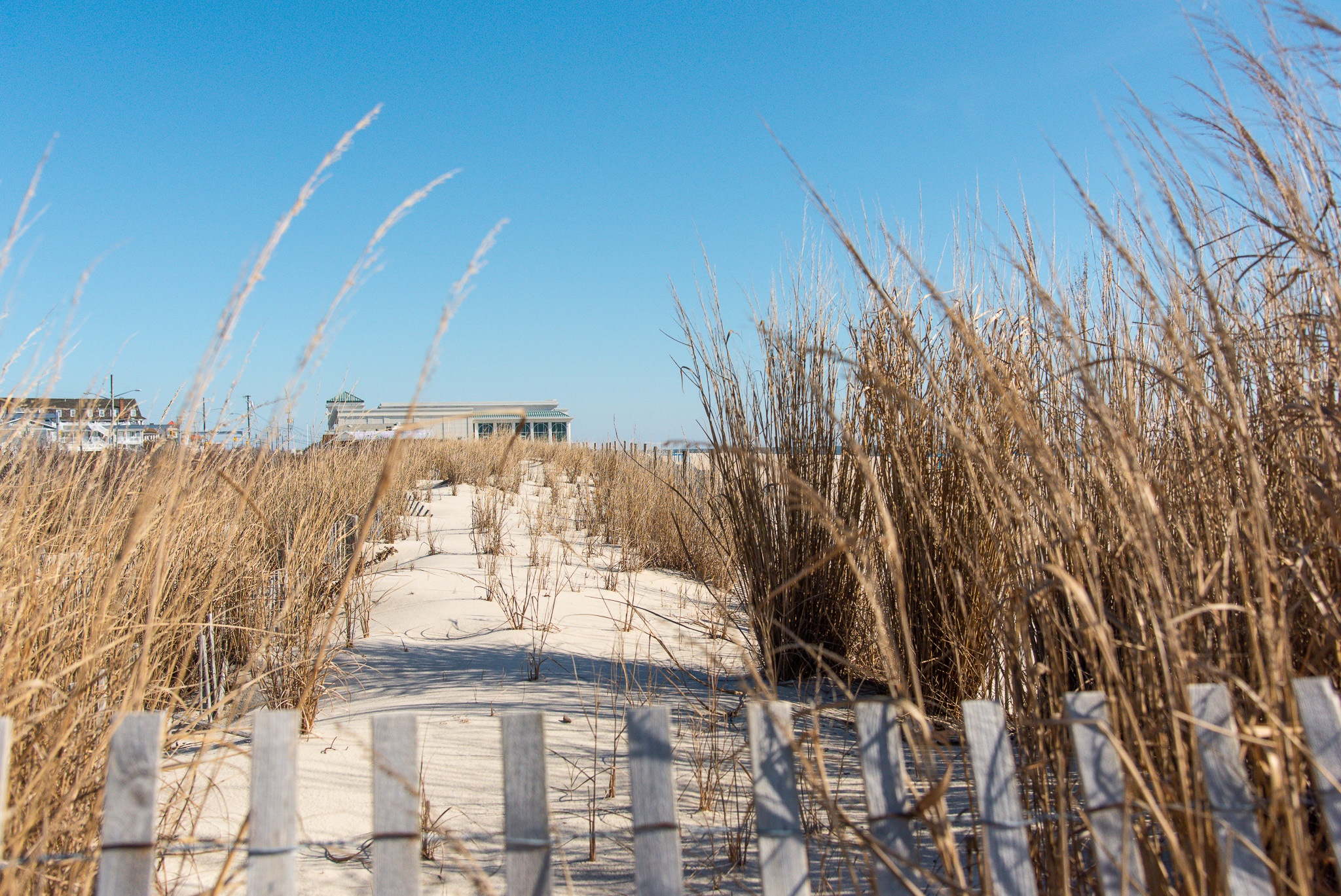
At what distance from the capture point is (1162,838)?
1.31 meters

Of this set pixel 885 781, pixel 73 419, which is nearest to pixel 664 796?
pixel 885 781

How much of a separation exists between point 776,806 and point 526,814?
1.01 ft

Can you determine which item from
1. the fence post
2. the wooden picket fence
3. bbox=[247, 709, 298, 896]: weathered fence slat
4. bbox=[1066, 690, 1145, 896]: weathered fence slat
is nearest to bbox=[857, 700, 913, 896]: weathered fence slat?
the wooden picket fence

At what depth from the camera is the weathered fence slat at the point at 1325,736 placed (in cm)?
94

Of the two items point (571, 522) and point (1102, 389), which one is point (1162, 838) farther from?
point (571, 522)

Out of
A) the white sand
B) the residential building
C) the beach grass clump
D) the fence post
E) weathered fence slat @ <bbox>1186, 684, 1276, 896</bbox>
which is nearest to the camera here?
weathered fence slat @ <bbox>1186, 684, 1276, 896</bbox>

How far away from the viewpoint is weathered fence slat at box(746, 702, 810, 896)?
97 cm

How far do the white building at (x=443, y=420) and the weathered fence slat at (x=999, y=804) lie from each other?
2.21ft

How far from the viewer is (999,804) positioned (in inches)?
38.4

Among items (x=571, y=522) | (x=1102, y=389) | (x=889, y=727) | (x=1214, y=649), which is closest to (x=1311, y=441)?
(x=1214, y=649)

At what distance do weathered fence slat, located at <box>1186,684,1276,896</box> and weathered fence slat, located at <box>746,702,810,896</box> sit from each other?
1.59 feet

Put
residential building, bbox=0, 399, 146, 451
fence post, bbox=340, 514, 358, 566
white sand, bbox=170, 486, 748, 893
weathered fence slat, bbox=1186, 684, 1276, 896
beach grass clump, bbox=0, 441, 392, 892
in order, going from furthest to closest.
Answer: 1. fence post, bbox=340, 514, 358, 566
2. residential building, bbox=0, 399, 146, 451
3. white sand, bbox=170, 486, 748, 893
4. beach grass clump, bbox=0, 441, 392, 892
5. weathered fence slat, bbox=1186, 684, 1276, 896

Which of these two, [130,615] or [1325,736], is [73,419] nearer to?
[130,615]

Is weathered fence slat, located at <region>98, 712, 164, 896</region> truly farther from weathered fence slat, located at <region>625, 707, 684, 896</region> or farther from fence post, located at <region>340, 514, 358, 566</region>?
fence post, located at <region>340, 514, 358, 566</region>
